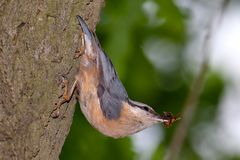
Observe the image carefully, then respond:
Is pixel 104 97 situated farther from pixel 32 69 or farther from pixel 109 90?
pixel 32 69

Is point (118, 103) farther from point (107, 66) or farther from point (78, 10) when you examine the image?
point (78, 10)

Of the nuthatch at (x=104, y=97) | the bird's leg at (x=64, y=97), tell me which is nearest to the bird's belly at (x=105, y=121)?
the nuthatch at (x=104, y=97)

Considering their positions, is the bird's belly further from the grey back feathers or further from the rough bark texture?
the rough bark texture

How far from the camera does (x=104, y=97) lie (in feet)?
12.1

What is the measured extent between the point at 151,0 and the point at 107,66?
0.99 meters

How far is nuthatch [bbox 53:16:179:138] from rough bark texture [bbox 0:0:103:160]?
0.59 ft

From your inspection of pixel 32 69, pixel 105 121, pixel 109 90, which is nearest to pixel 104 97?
pixel 109 90

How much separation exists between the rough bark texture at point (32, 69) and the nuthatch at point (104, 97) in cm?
18

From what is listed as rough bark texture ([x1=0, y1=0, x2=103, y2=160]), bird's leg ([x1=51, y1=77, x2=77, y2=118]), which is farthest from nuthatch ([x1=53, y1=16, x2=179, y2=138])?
rough bark texture ([x1=0, y1=0, x2=103, y2=160])

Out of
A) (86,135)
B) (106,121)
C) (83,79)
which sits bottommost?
(86,135)

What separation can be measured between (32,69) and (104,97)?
0.74 m

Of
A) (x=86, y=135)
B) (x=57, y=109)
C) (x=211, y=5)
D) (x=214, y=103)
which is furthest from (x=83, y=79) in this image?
(x=214, y=103)

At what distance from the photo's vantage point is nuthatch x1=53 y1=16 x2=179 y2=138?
3.52 meters

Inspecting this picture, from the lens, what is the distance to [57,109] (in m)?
3.22
